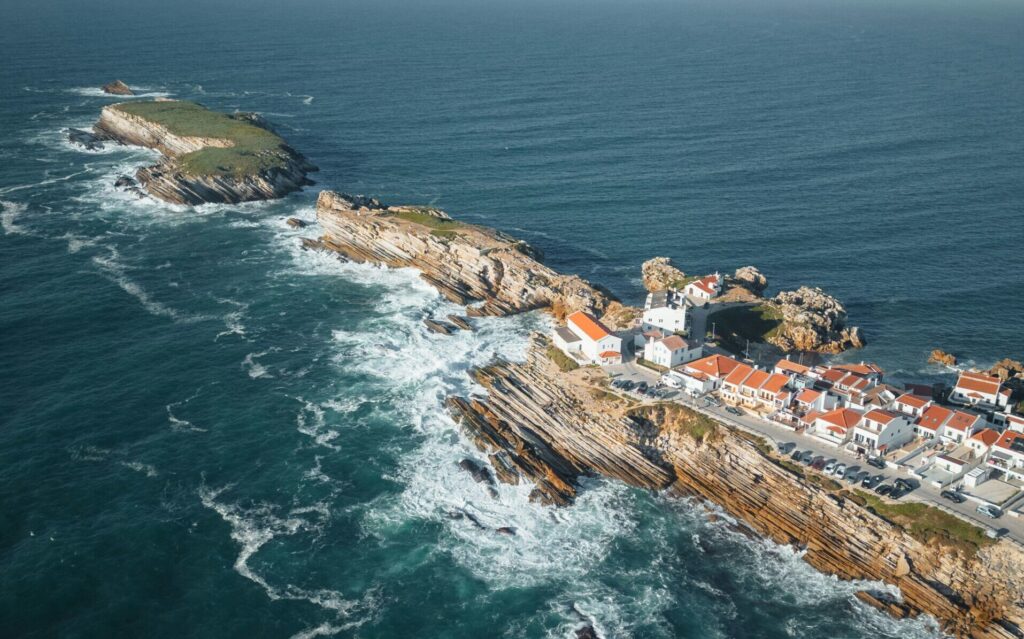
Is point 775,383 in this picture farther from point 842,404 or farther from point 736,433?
point 736,433

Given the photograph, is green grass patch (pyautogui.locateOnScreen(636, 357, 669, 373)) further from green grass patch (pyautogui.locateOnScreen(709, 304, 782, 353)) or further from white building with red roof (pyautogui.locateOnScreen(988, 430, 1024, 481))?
white building with red roof (pyautogui.locateOnScreen(988, 430, 1024, 481))

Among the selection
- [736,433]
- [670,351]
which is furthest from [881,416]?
[670,351]

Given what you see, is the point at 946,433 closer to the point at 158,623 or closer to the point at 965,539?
the point at 965,539

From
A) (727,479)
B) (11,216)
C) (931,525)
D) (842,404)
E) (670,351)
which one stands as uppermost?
(670,351)

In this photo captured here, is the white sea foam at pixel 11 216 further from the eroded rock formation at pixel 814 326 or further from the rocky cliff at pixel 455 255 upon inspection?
the eroded rock formation at pixel 814 326

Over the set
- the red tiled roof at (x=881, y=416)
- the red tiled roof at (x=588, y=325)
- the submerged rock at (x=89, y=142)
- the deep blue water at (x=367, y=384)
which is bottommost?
the deep blue water at (x=367, y=384)

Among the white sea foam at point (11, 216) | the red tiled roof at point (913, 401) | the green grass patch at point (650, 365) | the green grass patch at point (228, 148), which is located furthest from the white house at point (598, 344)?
the white sea foam at point (11, 216)
